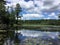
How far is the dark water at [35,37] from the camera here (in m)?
4.77

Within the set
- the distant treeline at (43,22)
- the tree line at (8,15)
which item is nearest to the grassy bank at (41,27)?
the distant treeline at (43,22)

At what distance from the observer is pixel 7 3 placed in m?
4.82

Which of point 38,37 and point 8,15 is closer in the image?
point 8,15

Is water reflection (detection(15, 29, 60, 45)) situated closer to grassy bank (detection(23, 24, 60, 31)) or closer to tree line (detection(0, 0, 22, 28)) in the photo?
grassy bank (detection(23, 24, 60, 31))

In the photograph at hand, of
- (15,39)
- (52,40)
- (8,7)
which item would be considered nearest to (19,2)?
(8,7)

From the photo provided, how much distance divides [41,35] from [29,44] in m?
0.37

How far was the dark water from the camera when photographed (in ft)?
15.7

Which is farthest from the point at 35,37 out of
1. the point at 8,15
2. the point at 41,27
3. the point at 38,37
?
the point at 8,15

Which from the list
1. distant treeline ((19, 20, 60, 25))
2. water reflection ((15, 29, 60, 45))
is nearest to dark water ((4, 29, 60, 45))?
water reflection ((15, 29, 60, 45))

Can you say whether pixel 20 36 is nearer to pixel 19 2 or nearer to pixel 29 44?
pixel 29 44

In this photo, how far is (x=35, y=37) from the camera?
192 inches

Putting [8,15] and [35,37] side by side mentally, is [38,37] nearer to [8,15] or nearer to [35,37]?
[35,37]

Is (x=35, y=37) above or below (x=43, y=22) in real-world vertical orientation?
below

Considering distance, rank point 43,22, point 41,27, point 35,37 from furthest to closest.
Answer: point 35,37 → point 41,27 → point 43,22
